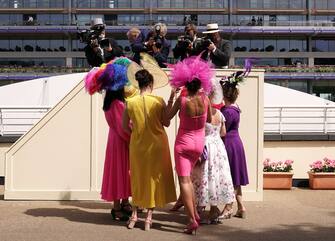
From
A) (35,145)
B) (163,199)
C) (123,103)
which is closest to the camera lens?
(163,199)

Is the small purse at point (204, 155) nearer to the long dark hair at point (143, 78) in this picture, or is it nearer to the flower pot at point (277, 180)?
the long dark hair at point (143, 78)

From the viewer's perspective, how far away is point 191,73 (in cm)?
671

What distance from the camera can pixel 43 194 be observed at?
8.95m

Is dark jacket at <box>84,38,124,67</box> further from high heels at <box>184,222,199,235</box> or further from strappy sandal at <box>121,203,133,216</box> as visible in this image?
high heels at <box>184,222,199,235</box>

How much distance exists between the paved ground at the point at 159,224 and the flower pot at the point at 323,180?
1.49m

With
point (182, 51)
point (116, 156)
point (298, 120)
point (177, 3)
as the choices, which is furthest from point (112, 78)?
point (177, 3)

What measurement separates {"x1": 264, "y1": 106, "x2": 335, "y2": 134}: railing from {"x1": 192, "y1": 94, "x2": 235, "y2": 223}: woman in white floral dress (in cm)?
470

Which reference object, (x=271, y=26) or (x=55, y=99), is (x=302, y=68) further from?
(x=55, y=99)

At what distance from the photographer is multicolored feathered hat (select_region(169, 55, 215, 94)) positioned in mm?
6719

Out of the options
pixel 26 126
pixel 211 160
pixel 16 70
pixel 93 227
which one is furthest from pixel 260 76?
pixel 16 70

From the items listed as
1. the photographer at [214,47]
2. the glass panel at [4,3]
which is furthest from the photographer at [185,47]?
the glass panel at [4,3]

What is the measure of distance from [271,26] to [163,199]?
66.7 m

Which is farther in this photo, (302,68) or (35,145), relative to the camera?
(302,68)

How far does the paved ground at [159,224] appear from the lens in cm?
666
